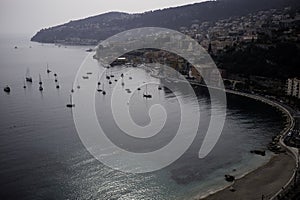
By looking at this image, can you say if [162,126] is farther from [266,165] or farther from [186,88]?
[186,88]

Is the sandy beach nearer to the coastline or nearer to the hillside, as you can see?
the coastline

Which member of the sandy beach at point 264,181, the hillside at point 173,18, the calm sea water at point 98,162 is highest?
the hillside at point 173,18

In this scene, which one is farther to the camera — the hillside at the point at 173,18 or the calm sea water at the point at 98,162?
the hillside at the point at 173,18

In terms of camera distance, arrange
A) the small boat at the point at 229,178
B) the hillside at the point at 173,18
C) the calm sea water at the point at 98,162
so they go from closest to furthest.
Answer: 1. the calm sea water at the point at 98,162
2. the small boat at the point at 229,178
3. the hillside at the point at 173,18

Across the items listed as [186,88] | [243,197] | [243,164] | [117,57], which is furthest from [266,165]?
[117,57]

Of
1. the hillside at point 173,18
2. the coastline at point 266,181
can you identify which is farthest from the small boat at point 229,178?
the hillside at point 173,18

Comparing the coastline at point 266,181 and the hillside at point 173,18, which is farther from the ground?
the hillside at point 173,18

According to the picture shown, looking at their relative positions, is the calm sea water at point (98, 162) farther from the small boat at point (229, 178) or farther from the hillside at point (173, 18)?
the hillside at point (173, 18)

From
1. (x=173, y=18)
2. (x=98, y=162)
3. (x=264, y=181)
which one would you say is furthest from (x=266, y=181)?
(x=173, y=18)
